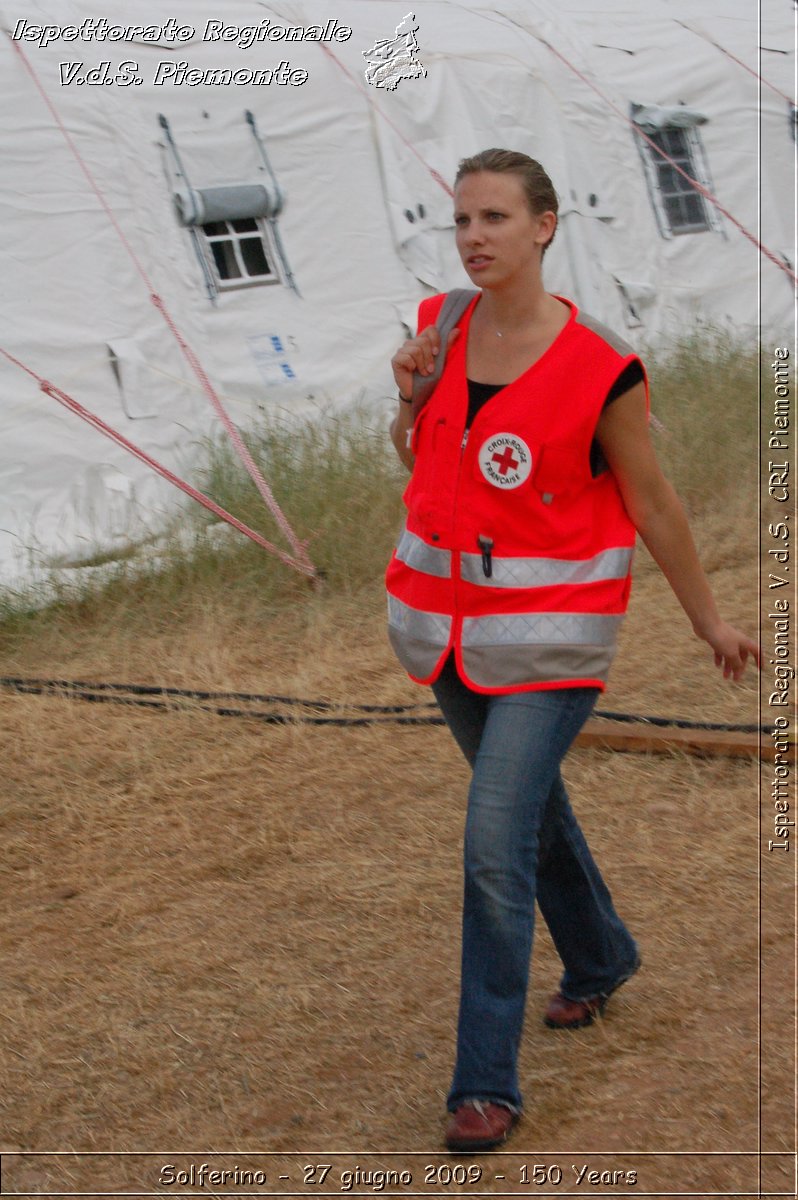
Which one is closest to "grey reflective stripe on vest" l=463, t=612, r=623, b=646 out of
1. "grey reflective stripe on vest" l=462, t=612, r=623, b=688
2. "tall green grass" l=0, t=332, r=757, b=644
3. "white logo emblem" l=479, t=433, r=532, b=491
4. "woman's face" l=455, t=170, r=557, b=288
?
"grey reflective stripe on vest" l=462, t=612, r=623, b=688

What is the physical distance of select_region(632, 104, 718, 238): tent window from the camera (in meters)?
9.00

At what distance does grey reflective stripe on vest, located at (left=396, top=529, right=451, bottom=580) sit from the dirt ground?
1024 mm

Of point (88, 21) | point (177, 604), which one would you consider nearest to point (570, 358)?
point (177, 604)

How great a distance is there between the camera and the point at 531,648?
2.46 meters

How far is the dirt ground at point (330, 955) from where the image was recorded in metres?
2.59

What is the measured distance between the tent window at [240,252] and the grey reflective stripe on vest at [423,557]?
4.73m

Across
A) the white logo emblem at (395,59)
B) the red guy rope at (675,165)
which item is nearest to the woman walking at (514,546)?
the white logo emblem at (395,59)

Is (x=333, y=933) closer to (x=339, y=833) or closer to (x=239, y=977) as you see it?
(x=239, y=977)

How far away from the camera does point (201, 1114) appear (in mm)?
2734

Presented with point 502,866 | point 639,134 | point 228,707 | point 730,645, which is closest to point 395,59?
point 639,134

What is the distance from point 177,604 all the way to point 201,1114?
3517mm

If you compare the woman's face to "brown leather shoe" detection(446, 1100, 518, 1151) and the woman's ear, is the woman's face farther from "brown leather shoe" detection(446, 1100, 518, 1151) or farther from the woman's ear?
"brown leather shoe" detection(446, 1100, 518, 1151)

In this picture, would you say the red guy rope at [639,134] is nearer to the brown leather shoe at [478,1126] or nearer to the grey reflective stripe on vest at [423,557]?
the grey reflective stripe on vest at [423,557]

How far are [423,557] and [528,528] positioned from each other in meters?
0.22
